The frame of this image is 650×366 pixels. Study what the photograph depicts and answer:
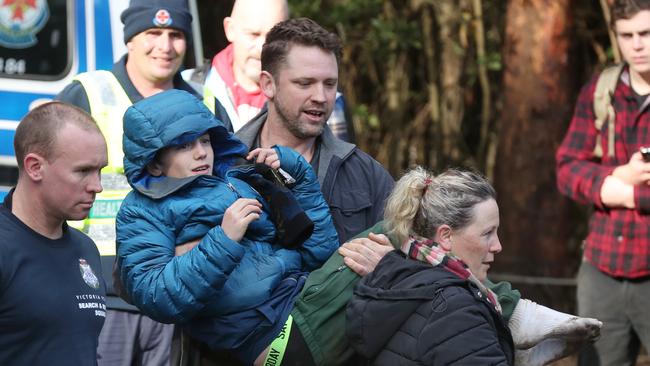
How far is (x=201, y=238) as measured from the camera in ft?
12.6

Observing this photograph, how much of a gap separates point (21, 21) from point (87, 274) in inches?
95.9

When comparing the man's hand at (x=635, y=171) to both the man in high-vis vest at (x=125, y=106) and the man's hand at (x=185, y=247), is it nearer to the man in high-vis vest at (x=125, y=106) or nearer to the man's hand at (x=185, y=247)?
the man in high-vis vest at (x=125, y=106)

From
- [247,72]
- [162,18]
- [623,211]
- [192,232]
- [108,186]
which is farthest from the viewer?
[623,211]

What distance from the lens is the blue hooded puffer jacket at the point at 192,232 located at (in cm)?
367

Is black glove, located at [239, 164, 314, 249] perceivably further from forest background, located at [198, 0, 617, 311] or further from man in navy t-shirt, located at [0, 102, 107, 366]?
forest background, located at [198, 0, 617, 311]

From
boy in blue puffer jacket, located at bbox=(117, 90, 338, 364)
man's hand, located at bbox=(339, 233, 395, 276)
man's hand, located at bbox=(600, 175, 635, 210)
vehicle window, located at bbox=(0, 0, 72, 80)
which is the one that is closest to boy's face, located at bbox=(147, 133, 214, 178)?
boy in blue puffer jacket, located at bbox=(117, 90, 338, 364)

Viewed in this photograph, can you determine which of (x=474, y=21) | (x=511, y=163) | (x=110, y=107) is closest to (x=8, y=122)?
(x=110, y=107)

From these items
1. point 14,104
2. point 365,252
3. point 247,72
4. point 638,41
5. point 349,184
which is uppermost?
point 638,41

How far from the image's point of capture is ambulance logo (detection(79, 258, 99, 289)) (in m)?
3.82

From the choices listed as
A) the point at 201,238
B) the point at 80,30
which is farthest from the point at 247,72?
the point at 201,238

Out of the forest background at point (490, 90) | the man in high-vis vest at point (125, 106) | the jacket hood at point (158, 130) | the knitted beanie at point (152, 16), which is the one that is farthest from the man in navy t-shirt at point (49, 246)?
the forest background at point (490, 90)

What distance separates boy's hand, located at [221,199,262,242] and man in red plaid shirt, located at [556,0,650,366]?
8.21ft

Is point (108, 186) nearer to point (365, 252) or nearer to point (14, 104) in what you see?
point (14, 104)

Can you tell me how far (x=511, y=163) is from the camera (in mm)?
8336
